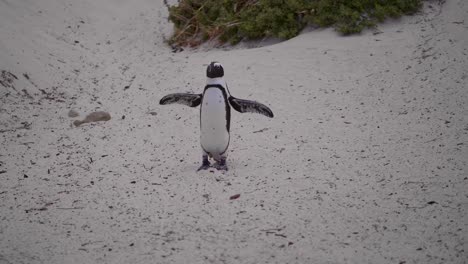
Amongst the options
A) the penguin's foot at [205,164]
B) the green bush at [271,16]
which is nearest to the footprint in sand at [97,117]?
the penguin's foot at [205,164]

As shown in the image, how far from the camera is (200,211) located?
3.04 meters

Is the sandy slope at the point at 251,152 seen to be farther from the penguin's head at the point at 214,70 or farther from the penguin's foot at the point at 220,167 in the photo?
the penguin's head at the point at 214,70

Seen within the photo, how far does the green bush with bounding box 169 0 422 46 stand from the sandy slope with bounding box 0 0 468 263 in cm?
21

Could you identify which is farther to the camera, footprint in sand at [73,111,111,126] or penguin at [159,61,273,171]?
footprint in sand at [73,111,111,126]

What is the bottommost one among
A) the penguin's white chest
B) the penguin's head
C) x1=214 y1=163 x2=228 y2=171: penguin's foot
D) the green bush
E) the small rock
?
x1=214 y1=163 x2=228 y2=171: penguin's foot

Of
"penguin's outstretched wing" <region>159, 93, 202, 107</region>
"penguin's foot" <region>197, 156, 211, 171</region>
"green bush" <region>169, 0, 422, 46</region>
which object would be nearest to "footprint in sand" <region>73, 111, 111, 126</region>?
"penguin's outstretched wing" <region>159, 93, 202, 107</region>

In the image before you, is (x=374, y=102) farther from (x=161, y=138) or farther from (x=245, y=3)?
(x=245, y=3)

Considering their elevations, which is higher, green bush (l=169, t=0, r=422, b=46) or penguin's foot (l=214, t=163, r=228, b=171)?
green bush (l=169, t=0, r=422, b=46)

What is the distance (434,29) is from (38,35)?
19.0ft

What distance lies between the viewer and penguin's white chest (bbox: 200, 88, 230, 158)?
3480 mm

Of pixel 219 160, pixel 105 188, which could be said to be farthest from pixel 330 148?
pixel 105 188

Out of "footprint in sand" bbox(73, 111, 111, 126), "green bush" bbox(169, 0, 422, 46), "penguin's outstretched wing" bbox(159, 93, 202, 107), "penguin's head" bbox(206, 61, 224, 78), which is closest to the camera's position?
"penguin's head" bbox(206, 61, 224, 78)

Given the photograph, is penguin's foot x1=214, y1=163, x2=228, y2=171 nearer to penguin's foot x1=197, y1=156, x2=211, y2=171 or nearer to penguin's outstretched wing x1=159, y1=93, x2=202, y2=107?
penguin's foot x1=197, y1=156, x2=211, y2=171

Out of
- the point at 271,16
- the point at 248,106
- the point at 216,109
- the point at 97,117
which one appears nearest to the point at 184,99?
the point at 216,109
